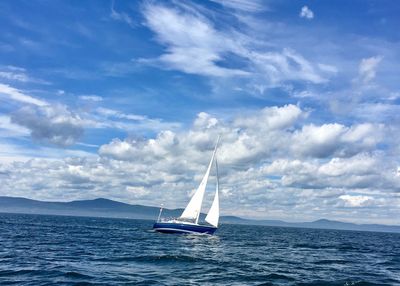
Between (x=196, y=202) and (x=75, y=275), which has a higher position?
(x=196, y=202)

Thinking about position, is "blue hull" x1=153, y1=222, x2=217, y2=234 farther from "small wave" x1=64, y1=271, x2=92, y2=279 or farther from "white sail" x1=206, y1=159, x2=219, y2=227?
"small wave" x1=64, y1=271, x2=92, y2=279

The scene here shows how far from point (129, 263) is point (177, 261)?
6.01 meters

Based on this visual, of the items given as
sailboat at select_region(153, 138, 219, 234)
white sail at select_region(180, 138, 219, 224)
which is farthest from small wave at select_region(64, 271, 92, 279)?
white sail at select_region(180, 138, 219, 224)

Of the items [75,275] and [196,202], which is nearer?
[75,275]

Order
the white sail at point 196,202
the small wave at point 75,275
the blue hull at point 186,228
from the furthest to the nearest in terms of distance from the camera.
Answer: the white sail at point 196,202, the blue hull at point 186,228, the small wave at point 75,275

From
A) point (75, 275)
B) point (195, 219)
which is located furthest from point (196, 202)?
point (75, 275)

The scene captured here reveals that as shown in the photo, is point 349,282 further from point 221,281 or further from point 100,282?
point 100,282

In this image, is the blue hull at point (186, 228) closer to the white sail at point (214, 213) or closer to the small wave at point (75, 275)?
the white sail at point (214, 213)

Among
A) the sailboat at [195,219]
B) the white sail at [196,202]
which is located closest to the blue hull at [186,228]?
the sailboat at [195,219]

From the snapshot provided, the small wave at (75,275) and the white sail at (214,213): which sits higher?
the white sail at (214,213)

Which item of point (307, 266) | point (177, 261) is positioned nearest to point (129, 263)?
point (177, 261)

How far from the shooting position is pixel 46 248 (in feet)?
174

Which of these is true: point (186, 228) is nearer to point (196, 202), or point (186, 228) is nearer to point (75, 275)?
point (196, 202)

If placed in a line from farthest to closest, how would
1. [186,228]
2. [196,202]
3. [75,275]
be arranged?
[196,202]
[186,228]
[75,275]
